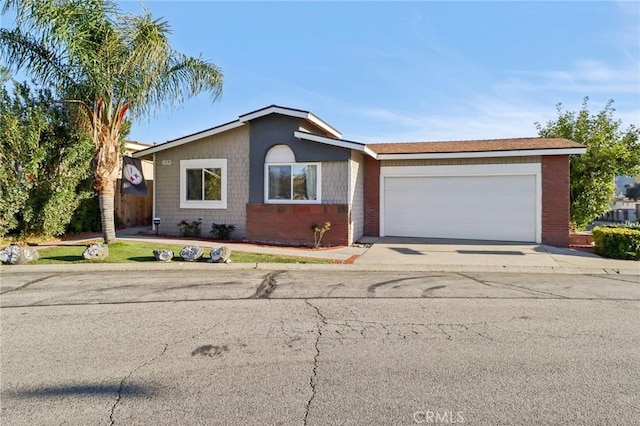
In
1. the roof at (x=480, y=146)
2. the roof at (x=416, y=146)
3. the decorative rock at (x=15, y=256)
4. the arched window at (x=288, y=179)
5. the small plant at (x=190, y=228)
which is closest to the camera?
the decorative rock at (x=15, y=256)

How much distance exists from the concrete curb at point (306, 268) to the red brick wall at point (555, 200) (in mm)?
3896

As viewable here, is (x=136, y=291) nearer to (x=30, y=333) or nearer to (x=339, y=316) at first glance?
(x=30, y=333)

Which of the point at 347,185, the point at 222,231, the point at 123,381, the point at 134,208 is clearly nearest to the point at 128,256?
the point at 222,231

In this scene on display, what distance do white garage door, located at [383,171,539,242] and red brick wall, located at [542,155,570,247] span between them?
13.6 inches

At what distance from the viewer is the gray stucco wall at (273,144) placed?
13.5 m

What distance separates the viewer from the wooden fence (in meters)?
17.4

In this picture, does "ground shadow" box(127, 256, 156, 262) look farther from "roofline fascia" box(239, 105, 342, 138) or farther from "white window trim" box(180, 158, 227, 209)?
"roofline fascia" box(239, 105, 342, 138)

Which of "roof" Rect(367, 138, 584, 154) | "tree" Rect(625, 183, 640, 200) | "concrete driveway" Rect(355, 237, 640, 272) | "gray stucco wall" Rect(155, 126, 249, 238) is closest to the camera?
"concrete driveway" Rect(355, 237, 640, 272)

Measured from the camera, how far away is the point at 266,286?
7.71 meters

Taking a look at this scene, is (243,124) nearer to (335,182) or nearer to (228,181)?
(228,181)

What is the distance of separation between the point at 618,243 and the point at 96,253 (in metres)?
14.3

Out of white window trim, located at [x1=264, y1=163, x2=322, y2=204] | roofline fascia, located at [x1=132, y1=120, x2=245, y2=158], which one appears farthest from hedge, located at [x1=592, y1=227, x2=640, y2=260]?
roofline fascia, located at [x1=132, y1=120, x2=245, y2=158]
